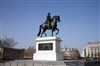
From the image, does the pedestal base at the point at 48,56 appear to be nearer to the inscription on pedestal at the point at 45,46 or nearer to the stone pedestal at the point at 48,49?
the stone pedestal at the point at 48,49

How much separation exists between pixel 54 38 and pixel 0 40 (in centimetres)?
4337

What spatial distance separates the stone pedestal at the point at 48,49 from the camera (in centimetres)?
1839

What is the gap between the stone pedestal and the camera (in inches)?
724

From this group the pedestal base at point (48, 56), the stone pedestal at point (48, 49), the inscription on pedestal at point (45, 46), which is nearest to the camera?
the pedestal base at point (48, 56)

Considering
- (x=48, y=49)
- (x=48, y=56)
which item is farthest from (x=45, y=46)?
(x=48, y=56)

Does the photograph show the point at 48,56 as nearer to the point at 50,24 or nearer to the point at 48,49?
the point at 48,49

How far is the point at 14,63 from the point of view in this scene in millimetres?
17688

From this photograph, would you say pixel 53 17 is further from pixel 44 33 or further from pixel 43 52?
pixel 43 52

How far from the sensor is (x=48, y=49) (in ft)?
61.8

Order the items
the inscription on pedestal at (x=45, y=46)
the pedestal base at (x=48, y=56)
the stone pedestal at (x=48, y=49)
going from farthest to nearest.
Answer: the inscription on pedestal at (x=45, y=46)
the stone pedestal at (x=48, y=49)
the pedestal base at (x=48, y=56)

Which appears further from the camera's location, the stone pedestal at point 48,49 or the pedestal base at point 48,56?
the stone pedestal at point 48,49

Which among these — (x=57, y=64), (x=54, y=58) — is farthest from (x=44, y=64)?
(x=54, y=58)

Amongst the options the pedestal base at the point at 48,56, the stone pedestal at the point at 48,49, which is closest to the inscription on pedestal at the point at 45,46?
the stone pedestal at the point at 48,49

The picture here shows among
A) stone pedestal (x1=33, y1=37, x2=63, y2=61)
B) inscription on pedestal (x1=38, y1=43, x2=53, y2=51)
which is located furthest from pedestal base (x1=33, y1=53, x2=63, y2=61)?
inscription on pedestal (x1=38, y1=43, x2=53, y2=51)
